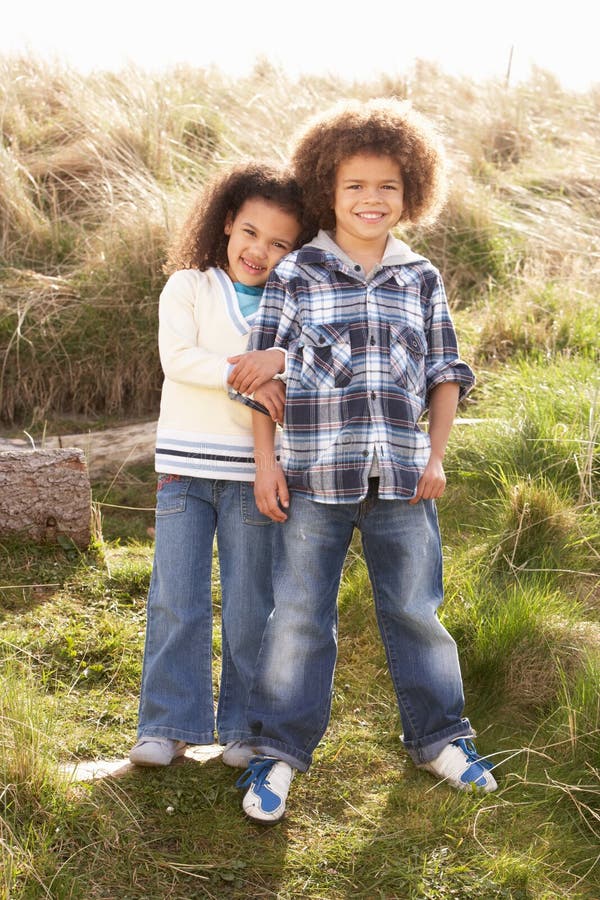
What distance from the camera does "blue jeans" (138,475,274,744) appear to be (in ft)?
9.08

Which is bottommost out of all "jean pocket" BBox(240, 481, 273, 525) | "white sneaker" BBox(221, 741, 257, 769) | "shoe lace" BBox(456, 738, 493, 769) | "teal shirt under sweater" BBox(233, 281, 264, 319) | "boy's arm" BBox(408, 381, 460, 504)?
"white sneaker" BBox(221, 741, 257, 769)

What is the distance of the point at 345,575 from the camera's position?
12.5 feet

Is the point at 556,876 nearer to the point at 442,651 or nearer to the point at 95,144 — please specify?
the point at 442,651

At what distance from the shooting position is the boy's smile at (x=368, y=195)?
2742 millimetres

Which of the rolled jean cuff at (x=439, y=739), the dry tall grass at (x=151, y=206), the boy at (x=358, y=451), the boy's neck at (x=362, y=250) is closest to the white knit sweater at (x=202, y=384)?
the boy at (x=358, y=451)

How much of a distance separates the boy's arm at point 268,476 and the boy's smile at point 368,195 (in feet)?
1.92

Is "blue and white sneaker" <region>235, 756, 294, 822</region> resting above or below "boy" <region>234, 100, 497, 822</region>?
below

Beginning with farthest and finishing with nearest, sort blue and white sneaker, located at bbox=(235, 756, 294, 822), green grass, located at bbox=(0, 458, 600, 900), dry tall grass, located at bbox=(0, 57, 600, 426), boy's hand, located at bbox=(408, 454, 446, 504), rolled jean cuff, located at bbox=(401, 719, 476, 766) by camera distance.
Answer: dry tall grass, located at bbox=(0, 57, 600, 426), rolled jean cuff, located at bbox=(401, 719, 476, 766), boy's hand, located at bbox=(408, 454, 446, 504), blue and white sneaker, located at bbox=(235, 756, 294, 822), green grass, located at bbox=(0, 458, 600, 900)

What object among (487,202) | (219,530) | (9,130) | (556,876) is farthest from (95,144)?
(556,876)

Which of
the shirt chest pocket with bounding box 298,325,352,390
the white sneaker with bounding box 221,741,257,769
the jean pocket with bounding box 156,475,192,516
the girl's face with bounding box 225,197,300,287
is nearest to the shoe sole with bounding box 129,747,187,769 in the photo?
the white sneaker with bounding box 221,741,257,769

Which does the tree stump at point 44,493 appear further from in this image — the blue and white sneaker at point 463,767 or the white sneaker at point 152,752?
the blue and white sneaker at point 463,767

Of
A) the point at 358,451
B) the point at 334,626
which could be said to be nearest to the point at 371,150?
the point at 358,451

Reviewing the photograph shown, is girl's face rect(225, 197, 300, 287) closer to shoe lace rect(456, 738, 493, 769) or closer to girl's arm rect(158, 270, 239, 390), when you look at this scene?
girl's arm rect(158, 270, 239, 390)

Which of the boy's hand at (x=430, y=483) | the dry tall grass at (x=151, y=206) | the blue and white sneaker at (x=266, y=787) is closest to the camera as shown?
the blue and white sneaker at (x=266, y=787)
